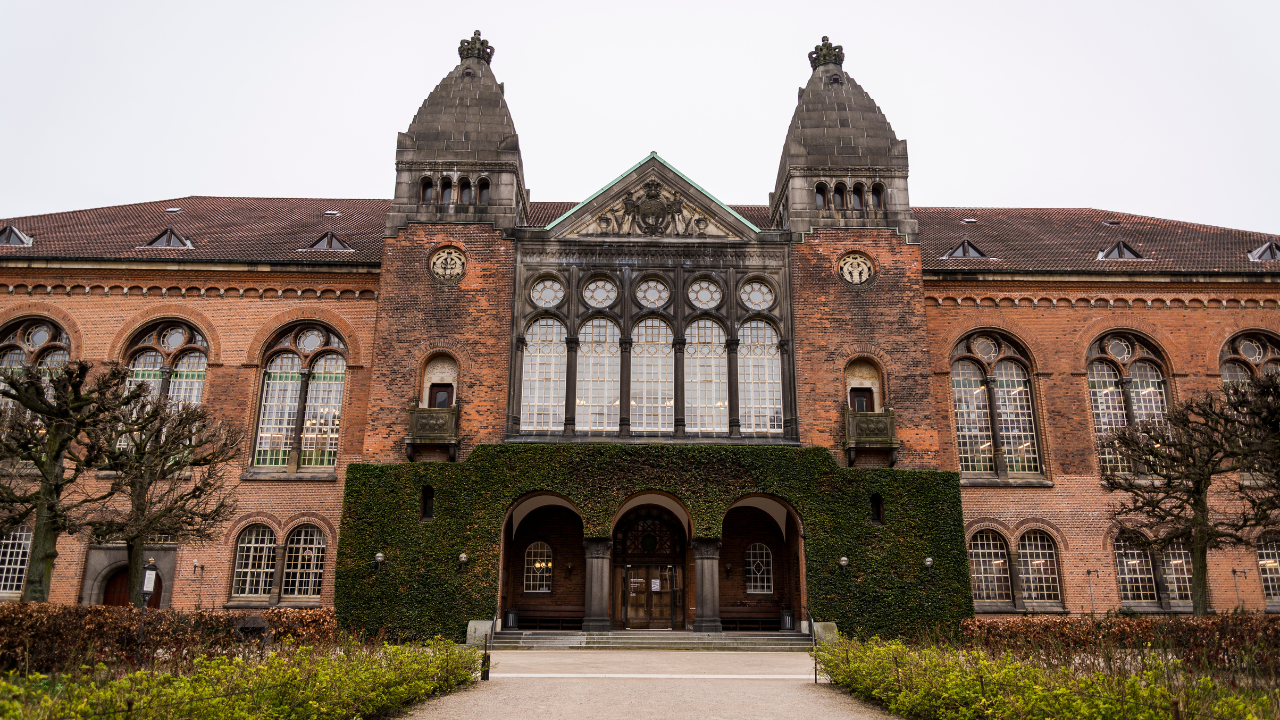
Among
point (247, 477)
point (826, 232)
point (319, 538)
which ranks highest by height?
point (826, 232)

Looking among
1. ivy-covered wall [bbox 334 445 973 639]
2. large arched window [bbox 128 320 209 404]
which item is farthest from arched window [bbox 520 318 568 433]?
large arched window [bbox 128 320 209 404]

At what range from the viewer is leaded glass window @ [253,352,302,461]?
25469mm

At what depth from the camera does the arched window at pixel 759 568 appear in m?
25.1

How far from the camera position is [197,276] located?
86.9ft

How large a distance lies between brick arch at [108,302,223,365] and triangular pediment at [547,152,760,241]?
462 inches

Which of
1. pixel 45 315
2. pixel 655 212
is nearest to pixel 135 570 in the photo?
pixel 45 315

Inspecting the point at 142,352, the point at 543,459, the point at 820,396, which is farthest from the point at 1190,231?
the point at 142,352

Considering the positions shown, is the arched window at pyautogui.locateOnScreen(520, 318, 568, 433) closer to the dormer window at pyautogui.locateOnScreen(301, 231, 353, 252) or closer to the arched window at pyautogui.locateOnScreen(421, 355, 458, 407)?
the arched window at pyautogui.locateOnScreen(421, 355, 458, 407)

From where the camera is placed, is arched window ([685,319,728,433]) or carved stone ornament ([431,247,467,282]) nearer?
arched window ([685,319,728,433])

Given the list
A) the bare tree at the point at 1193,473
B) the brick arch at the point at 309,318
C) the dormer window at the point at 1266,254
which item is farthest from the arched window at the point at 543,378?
the dormer window at the point at 1266,254

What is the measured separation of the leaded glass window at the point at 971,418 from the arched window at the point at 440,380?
53.3 ft

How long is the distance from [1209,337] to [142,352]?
35.8 m

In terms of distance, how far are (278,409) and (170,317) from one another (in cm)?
480

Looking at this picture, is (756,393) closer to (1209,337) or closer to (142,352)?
(1209,337)
